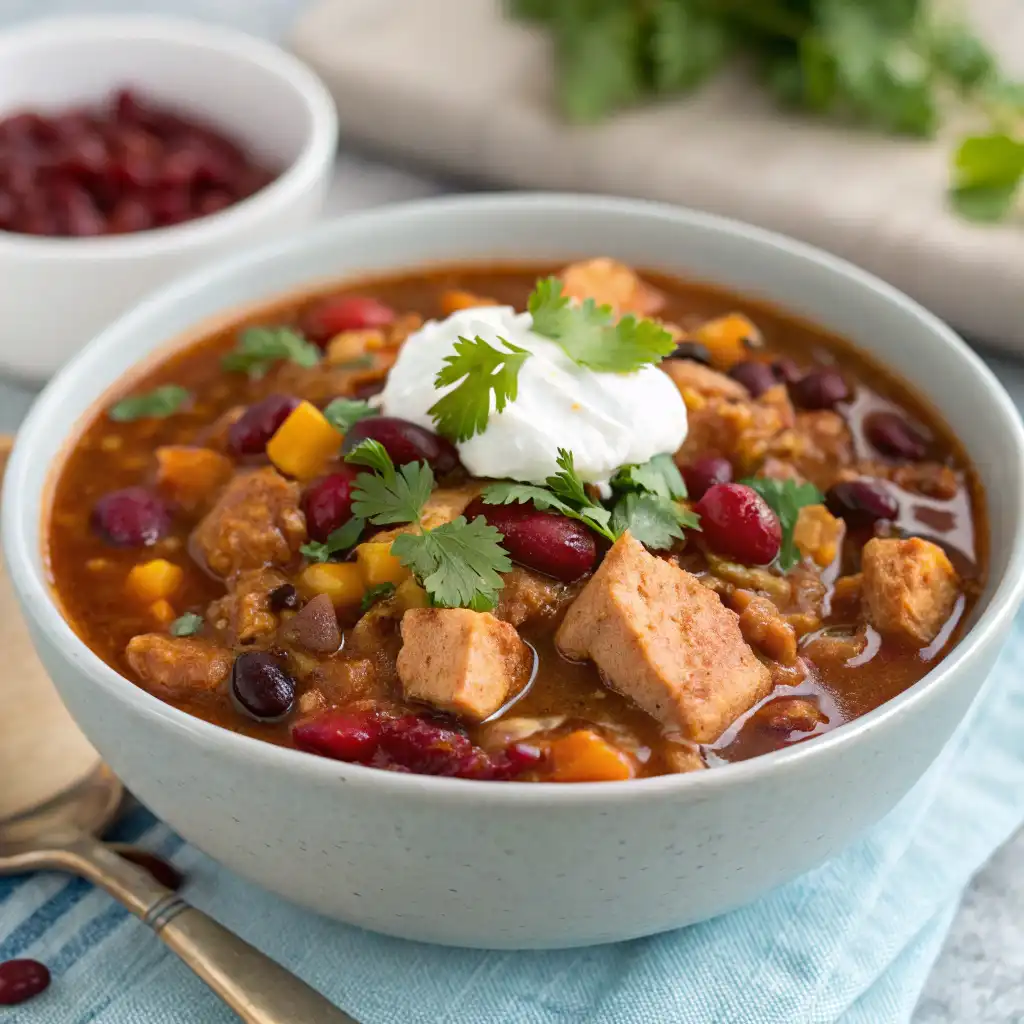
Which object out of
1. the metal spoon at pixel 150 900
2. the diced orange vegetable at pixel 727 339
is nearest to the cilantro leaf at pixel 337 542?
the metal spoon at pixel 150 900

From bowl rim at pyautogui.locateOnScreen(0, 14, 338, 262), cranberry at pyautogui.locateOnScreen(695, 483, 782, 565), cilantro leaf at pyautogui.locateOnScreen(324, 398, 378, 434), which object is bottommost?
bowl rim at pyautogui.locateOnScreen(0, 14, 338, 262)

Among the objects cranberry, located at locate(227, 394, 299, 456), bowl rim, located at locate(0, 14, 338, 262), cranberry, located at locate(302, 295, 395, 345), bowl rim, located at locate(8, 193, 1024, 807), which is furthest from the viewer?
bowl rim, located at locate(0, 14, 338, 262)

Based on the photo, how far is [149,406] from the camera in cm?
403

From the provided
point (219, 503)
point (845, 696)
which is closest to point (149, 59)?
point (219, 503)

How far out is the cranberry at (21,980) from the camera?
3.16 meters

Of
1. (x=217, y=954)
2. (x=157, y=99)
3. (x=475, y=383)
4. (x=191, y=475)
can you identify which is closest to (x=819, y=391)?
(x=475, y=383)

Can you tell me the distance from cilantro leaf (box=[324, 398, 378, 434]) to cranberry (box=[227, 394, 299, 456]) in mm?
99

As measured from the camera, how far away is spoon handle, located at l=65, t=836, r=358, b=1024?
2.94 metres

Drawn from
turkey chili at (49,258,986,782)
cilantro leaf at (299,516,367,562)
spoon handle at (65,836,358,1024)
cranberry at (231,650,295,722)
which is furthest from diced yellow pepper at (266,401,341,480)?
spoon handle at (65,836,358,1024)

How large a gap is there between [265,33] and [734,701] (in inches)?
198

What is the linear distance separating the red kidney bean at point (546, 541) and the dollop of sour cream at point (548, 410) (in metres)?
0.13

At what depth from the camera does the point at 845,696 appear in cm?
316

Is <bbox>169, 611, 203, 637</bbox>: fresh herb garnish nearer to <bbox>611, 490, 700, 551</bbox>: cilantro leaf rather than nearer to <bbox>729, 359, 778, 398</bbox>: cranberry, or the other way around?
<bbox>611, 490, 700, 551</bbox>: cilantro leaf

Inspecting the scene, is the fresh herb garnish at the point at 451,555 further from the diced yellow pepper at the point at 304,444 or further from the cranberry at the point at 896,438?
the cranberry at the point at 896,438
